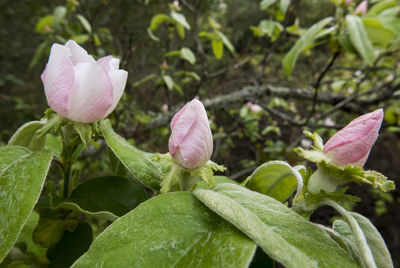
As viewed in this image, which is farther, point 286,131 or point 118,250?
point 286,131

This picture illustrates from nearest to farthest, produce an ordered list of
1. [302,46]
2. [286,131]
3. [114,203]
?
[114,203] → [302,46] → [286,131]

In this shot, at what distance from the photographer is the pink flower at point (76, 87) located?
440 mm

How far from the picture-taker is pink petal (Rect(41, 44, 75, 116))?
0.44 metres

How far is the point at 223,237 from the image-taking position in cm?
32

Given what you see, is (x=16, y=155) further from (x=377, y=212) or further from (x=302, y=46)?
(x=377, y=212)

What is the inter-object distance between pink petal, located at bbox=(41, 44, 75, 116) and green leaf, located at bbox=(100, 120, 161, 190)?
76mm

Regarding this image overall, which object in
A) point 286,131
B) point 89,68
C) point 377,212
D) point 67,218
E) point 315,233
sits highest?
point 89,68

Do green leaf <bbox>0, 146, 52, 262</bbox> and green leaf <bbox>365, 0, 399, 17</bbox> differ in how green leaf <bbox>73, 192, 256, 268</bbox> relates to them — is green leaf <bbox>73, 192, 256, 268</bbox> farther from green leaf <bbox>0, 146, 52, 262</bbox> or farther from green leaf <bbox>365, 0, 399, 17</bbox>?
green leaf <bbox>365, 0, 399, 17</bbox>

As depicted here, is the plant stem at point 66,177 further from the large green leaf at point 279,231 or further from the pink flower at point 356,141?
the pink flower at point 356,141

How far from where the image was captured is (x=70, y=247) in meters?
0.55

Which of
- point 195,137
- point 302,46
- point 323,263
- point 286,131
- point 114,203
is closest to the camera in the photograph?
point 323,263

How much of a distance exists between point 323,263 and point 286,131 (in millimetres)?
4045

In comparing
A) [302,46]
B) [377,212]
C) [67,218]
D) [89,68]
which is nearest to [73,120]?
[89,68]

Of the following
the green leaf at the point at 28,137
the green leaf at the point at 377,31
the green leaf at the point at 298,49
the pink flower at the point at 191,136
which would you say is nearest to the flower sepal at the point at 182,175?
the pink flower at the point at 191,136
